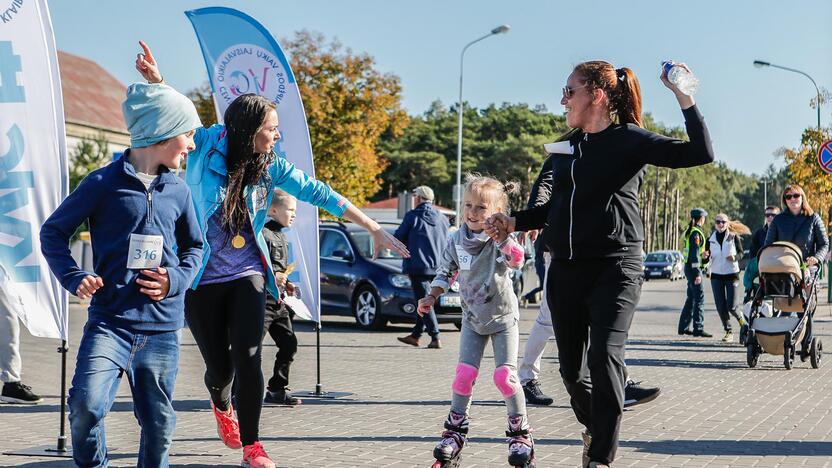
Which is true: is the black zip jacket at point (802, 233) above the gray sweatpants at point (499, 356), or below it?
above

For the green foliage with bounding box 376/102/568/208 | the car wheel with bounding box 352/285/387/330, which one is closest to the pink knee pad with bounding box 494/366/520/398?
the car wheel with bounding box 352/285/387/330

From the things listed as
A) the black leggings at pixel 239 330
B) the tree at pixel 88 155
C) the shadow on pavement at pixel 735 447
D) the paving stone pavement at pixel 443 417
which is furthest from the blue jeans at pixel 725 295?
the tree at pixel 88 155

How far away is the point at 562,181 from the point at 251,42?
4.21 metres

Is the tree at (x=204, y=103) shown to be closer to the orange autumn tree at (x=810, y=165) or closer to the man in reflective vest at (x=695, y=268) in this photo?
the orange autumn tree at (x=810, y=165)

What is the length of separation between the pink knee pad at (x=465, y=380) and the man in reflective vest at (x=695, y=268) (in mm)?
9885

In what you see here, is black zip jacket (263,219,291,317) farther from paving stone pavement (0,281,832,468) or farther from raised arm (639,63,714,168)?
raised arm (639,63,714,168)

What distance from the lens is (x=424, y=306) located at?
5629 millimetres

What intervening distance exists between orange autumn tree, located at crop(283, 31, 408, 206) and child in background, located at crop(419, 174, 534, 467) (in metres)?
34.0

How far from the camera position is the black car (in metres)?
15.8

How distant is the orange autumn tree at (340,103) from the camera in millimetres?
39719

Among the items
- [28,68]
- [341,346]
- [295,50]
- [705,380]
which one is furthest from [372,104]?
[28,68]

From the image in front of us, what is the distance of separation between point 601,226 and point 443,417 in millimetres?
3071

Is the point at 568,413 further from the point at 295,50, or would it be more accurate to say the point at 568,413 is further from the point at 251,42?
the point at 295,50

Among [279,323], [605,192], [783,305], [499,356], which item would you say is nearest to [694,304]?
[783,305]
